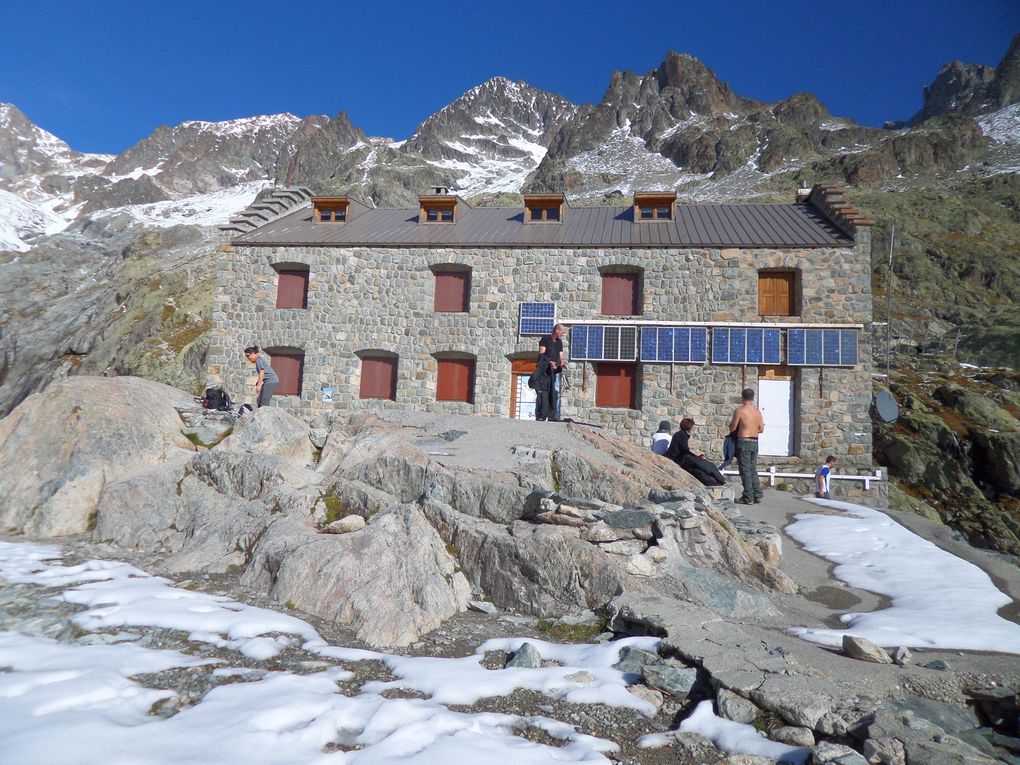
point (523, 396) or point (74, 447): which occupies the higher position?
point (523, 396)

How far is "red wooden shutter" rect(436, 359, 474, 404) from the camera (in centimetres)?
2127

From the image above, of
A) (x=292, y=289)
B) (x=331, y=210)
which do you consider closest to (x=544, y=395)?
(x=292, y=289)

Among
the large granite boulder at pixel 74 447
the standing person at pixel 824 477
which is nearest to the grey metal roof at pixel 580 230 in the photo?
the standing person at pixel 824 477

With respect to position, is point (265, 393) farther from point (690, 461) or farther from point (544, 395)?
point (690, 461)

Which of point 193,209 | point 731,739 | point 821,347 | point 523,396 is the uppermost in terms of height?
point 193,209

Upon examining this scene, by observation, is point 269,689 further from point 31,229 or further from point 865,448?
point 31,229

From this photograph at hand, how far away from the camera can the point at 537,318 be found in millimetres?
20672

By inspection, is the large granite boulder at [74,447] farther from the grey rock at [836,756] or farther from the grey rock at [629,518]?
the grey rock at [836,756]

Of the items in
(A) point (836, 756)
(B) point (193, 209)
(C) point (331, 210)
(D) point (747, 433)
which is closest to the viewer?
(A) point (836, 756)

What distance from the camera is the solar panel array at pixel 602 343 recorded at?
20188 millimetres

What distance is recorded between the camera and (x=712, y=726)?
4.00 meters

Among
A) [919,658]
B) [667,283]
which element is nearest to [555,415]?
[667,283]

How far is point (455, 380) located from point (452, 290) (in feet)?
10.6

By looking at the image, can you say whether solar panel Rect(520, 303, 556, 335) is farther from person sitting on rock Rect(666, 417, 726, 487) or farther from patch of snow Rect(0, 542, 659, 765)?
patch of snow Rect(0, 542, 659, 765)
